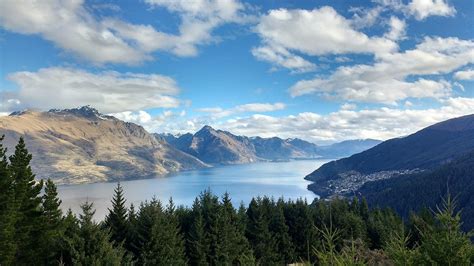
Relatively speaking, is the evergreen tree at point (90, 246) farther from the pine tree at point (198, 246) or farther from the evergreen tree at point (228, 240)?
the evergreen tree at point (228, 240)

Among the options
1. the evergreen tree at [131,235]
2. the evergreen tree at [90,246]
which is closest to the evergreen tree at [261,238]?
the evergreen tree at [131,235]

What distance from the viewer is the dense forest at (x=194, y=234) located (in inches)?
476

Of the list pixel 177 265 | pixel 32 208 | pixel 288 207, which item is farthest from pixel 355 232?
pixel 32 208

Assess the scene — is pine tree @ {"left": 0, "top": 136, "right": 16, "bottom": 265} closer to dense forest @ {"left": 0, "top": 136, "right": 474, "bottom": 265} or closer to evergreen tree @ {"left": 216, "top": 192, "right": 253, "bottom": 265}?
dense forest @ {"left": 0, "top": 136, "right": 474, "bottom": 265}

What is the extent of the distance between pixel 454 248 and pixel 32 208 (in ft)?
156

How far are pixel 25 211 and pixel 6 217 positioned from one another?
10.5m

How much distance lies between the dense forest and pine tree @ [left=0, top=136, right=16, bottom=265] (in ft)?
0.29

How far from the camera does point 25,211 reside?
45.7 m

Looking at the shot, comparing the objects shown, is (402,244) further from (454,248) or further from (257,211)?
(257,211)

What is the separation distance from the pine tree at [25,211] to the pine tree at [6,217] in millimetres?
1756

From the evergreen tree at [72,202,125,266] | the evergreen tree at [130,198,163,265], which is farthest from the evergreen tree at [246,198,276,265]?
the evergreen tree at [72,202,125,266]

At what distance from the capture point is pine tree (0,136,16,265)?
35562 millimetres

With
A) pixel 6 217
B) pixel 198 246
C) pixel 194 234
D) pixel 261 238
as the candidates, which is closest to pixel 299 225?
pixel 261 238

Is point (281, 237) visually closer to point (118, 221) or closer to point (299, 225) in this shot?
point (299, 225)
